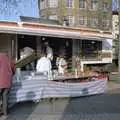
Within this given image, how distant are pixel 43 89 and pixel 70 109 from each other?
1.47 m

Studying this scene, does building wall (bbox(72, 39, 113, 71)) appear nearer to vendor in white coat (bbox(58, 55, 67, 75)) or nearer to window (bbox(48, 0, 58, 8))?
vendor in white coat (bbox(58, 55, 67, 75))

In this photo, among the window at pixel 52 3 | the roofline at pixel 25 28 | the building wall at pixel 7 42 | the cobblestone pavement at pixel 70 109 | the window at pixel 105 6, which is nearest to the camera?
the cobblestone pavement at pixel 70 109

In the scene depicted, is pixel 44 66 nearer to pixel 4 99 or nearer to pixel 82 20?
pixel 4 99

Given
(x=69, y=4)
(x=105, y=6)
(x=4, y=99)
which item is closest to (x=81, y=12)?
(x=69, y=4)

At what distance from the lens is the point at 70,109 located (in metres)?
12.7

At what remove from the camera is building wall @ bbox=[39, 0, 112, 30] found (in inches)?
2559

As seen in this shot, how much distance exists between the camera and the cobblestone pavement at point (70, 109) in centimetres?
1121

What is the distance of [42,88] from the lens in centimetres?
1377

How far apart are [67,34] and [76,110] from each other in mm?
7114

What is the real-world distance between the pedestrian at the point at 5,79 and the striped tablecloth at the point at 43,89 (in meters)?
1.25

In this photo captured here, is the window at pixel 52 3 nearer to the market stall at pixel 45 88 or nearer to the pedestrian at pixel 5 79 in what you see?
the market stall at pixel 45 88

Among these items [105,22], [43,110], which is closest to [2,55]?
[43,110]

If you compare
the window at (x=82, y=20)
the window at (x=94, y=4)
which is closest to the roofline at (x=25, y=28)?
the window at (x=94, y=4)

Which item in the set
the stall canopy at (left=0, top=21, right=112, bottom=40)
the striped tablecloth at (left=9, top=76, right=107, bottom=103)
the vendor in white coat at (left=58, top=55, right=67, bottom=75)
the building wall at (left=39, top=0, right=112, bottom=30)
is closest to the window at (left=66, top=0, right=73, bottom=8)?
the building wall at (left=39, top=0, right=112, bottom=30)
